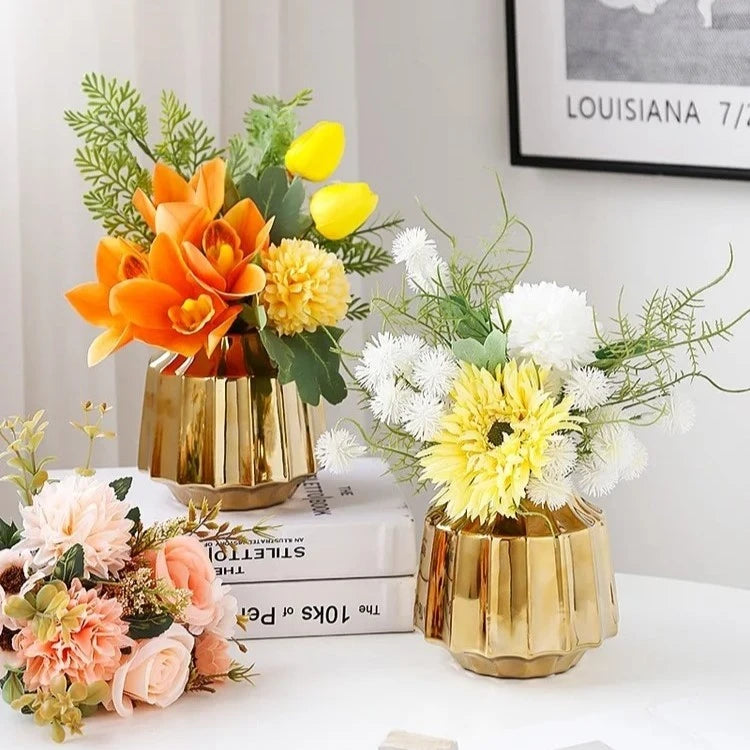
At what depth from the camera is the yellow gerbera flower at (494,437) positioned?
905 mm

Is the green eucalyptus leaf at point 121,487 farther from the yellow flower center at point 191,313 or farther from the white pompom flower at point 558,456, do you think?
the white pompom flower at point 558,456

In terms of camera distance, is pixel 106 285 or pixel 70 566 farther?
pixel 106 285

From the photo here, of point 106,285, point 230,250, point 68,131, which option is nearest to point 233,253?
point 230,250

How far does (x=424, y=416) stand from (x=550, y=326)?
0.37 ft

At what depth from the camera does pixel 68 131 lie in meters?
1.49

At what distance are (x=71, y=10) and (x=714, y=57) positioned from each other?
0.72 meters

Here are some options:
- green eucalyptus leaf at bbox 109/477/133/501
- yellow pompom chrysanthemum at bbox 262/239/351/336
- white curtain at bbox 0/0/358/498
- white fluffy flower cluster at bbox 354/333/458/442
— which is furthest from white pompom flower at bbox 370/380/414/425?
white curtain at bbox 0/0/358/498

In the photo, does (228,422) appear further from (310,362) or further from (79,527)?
(79,527)

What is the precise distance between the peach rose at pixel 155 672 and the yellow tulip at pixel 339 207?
13.8 inches

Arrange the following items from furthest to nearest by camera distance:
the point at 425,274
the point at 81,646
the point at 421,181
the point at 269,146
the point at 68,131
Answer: the point at 421,181 → the point at 68,131 → the point at 269,146 → the point at 425,274 → the point at 81,646

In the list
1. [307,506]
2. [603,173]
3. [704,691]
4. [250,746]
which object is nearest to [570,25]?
[603,173]

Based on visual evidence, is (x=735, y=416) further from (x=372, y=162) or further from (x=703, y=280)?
(x=372, y=162)

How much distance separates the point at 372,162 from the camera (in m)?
1.80

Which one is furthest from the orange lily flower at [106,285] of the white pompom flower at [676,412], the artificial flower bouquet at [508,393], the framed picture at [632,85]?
the framed picture at [632,85]
